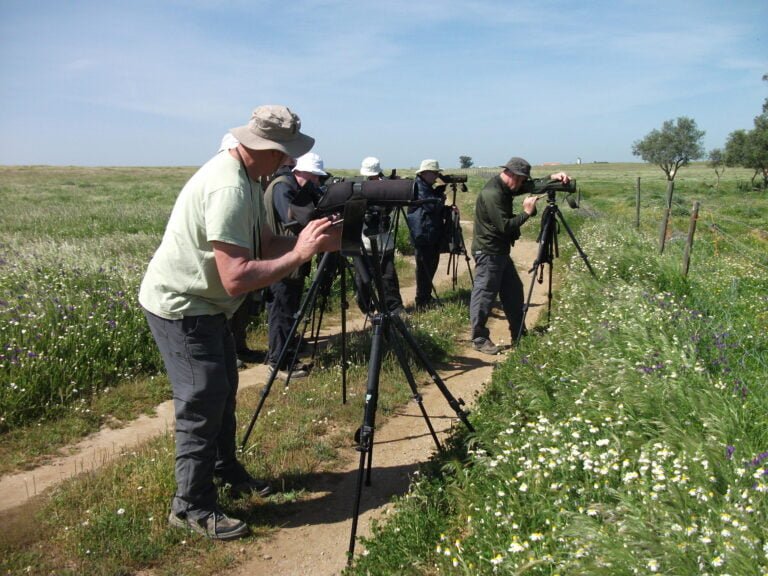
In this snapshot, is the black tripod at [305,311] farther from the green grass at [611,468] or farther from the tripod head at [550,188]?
the tripod head at [550,188]

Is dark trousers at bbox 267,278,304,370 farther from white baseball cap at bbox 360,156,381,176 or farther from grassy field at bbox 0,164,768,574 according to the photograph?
white baseball cap at bbox 360,156,381,176

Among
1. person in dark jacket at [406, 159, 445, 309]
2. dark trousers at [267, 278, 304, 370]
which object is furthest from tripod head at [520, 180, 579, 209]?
dark trousers at [267, 278, 304, 370]

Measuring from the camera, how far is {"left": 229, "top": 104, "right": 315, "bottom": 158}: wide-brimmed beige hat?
309 cm

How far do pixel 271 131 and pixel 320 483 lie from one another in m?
2.44

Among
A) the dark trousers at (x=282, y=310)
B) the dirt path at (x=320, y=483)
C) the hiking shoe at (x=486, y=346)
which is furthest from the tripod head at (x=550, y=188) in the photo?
the dark trousers at (x=282, y=310)

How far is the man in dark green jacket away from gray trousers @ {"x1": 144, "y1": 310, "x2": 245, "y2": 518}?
379 cm

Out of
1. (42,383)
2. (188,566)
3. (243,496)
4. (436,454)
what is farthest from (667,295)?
(42,383)

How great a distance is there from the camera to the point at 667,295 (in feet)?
22.7

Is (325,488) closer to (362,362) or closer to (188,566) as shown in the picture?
(188,566)

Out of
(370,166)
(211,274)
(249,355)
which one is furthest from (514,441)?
(370,166)

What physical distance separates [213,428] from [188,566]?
2.43 feet

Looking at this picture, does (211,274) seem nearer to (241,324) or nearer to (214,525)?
(214,525)

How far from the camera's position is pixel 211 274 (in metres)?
3.15

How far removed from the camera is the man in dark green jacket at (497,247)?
21.0 feet
